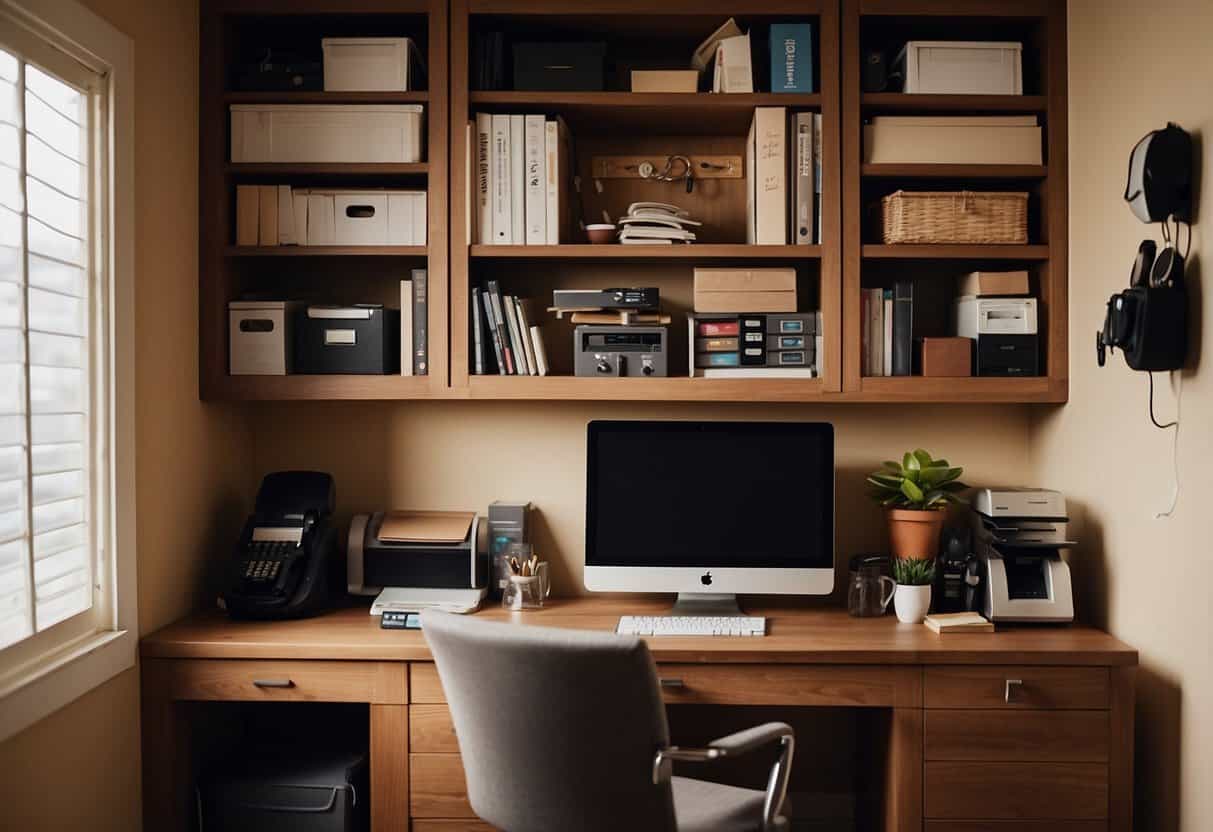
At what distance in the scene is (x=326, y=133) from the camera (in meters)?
2.78

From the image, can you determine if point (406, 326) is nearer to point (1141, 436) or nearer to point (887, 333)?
point (887, 333)

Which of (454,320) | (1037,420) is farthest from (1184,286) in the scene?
(454,320)

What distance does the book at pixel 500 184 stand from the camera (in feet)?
9.12

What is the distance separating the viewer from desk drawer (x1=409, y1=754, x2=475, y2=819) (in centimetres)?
245

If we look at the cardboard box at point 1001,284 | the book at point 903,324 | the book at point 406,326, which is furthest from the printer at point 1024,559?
the book at point 406,326

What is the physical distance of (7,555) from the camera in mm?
1947

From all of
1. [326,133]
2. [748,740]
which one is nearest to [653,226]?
[326,133]

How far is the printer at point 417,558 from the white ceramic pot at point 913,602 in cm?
109

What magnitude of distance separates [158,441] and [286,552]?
427 millimetres

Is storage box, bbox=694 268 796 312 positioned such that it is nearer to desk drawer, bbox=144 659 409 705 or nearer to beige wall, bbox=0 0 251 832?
desk drawer, bbox=144 659 409 705

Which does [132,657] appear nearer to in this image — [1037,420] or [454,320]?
[454,320]

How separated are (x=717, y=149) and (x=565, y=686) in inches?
70.9

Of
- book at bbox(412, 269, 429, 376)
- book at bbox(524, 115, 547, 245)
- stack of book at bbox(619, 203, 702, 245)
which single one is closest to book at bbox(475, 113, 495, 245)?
book at bbox(524, 115, 547, 245)

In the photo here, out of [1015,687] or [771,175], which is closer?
[1015,687]
